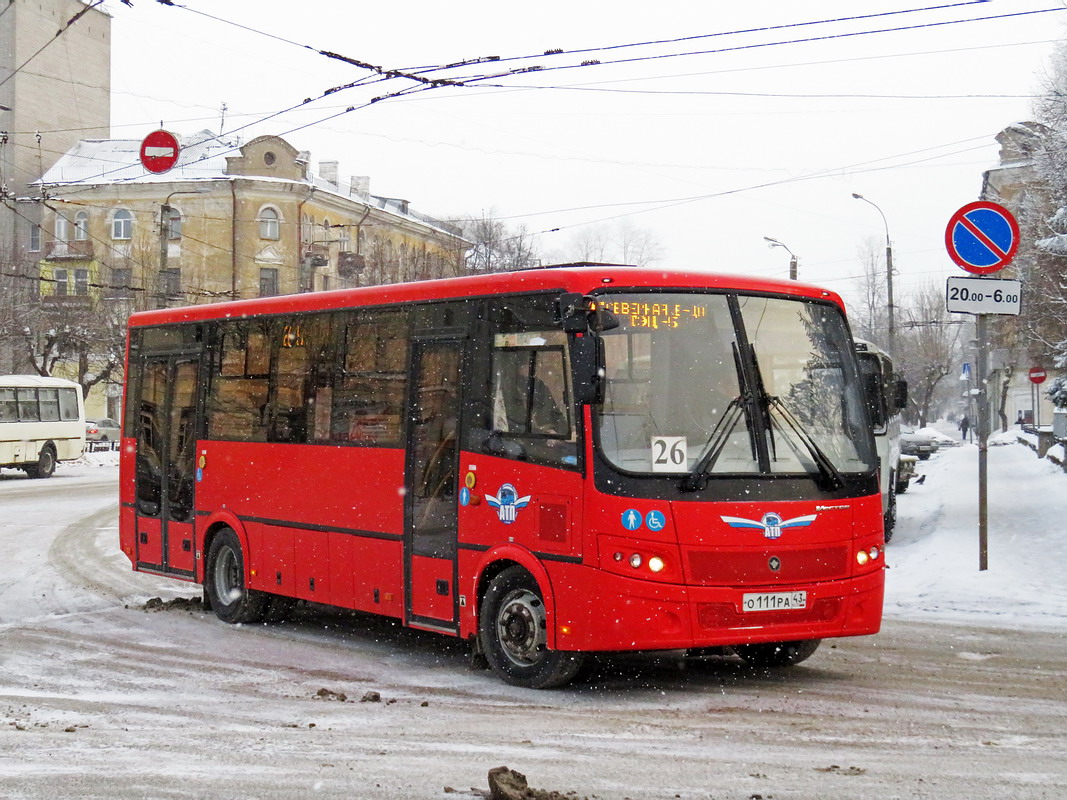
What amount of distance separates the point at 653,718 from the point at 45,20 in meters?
73.5

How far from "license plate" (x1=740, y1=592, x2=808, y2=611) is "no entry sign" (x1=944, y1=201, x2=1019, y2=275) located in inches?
221

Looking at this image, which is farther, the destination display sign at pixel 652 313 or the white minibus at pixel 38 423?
the white minibus at pixel 38 423

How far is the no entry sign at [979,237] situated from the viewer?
12.8 m

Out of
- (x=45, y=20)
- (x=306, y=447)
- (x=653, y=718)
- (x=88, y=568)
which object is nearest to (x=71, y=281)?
(x=45, y=20)

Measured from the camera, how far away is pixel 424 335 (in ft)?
32.6

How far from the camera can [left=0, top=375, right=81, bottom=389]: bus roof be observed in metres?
36.6

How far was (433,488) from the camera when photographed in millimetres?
9656

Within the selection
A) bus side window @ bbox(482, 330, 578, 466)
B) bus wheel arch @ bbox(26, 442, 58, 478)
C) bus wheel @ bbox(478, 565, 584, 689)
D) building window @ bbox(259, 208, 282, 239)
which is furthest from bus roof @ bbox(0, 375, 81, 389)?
bus wheel @ bbox(478, 565, 584, 689)

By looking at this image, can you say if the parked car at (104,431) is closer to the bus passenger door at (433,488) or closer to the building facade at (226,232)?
the building facade at (226,232)

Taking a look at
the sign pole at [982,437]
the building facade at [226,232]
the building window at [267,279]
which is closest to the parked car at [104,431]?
the building facade at [226,232]

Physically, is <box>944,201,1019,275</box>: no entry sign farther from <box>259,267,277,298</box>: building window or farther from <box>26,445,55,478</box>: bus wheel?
<box>259,267,277,298</box>: building window

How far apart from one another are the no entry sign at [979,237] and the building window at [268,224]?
56.2 meters

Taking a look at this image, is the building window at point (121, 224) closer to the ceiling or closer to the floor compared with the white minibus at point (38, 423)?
closer to the ceiling

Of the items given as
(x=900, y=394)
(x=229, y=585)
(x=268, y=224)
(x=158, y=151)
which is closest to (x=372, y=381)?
(x=229, y=585)
